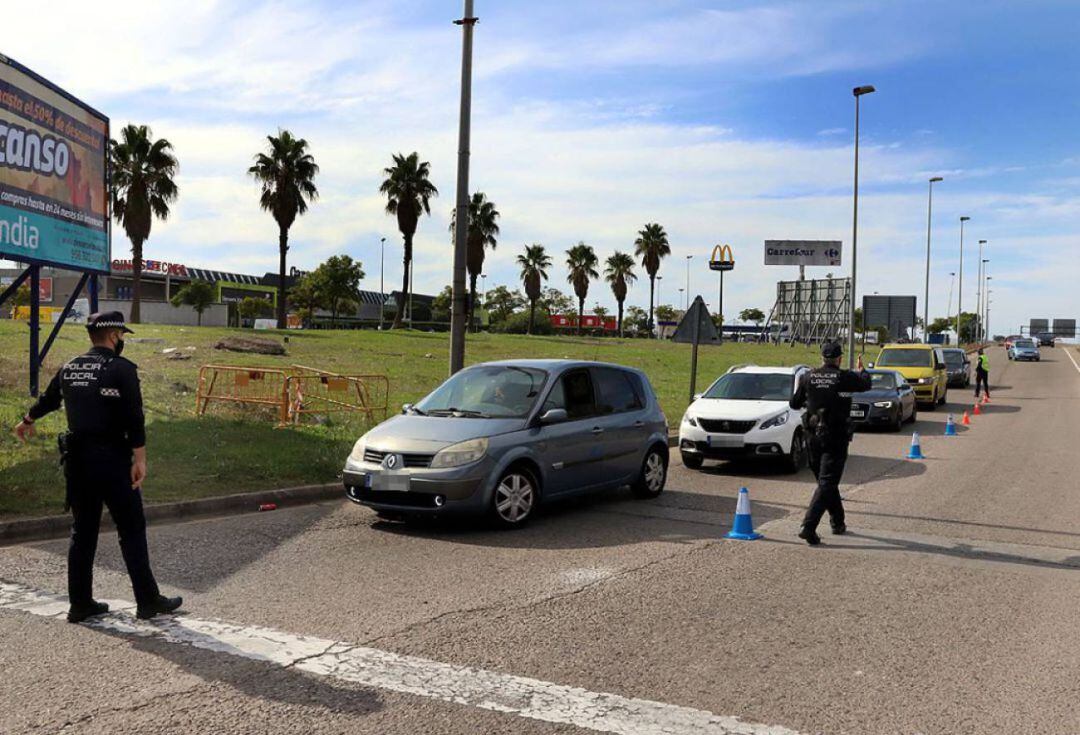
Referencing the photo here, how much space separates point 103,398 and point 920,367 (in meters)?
24.9

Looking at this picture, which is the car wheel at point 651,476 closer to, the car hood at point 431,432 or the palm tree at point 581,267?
the car hood at point 431,432

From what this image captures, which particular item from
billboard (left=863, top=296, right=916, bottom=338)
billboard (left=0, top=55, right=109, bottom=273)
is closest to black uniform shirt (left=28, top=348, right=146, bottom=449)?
billboard (left=0, top=55, right=109, bottom=273)

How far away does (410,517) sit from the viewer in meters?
9.02

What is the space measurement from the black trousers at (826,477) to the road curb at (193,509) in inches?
200

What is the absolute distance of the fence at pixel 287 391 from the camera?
1560 cm

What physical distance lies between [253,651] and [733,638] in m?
2.65

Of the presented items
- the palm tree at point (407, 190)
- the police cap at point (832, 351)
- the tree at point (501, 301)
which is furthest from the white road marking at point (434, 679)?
the tree at point (501, 301)

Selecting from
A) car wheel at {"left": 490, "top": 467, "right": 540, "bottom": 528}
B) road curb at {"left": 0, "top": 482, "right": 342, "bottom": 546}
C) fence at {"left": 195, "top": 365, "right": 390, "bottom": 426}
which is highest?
fence at {"left": 195, "top": 365, "right": 390, "bottom": 426}

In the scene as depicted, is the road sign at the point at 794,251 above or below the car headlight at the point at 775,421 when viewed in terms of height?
above

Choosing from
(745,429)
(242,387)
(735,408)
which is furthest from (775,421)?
(242,387)

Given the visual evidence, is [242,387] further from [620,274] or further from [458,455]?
[620,274]

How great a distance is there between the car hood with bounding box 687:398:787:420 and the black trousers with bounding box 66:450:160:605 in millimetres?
8804

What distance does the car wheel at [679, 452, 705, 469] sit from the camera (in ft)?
43.8

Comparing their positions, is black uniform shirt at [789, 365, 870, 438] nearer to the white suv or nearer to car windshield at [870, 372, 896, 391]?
the white suv
